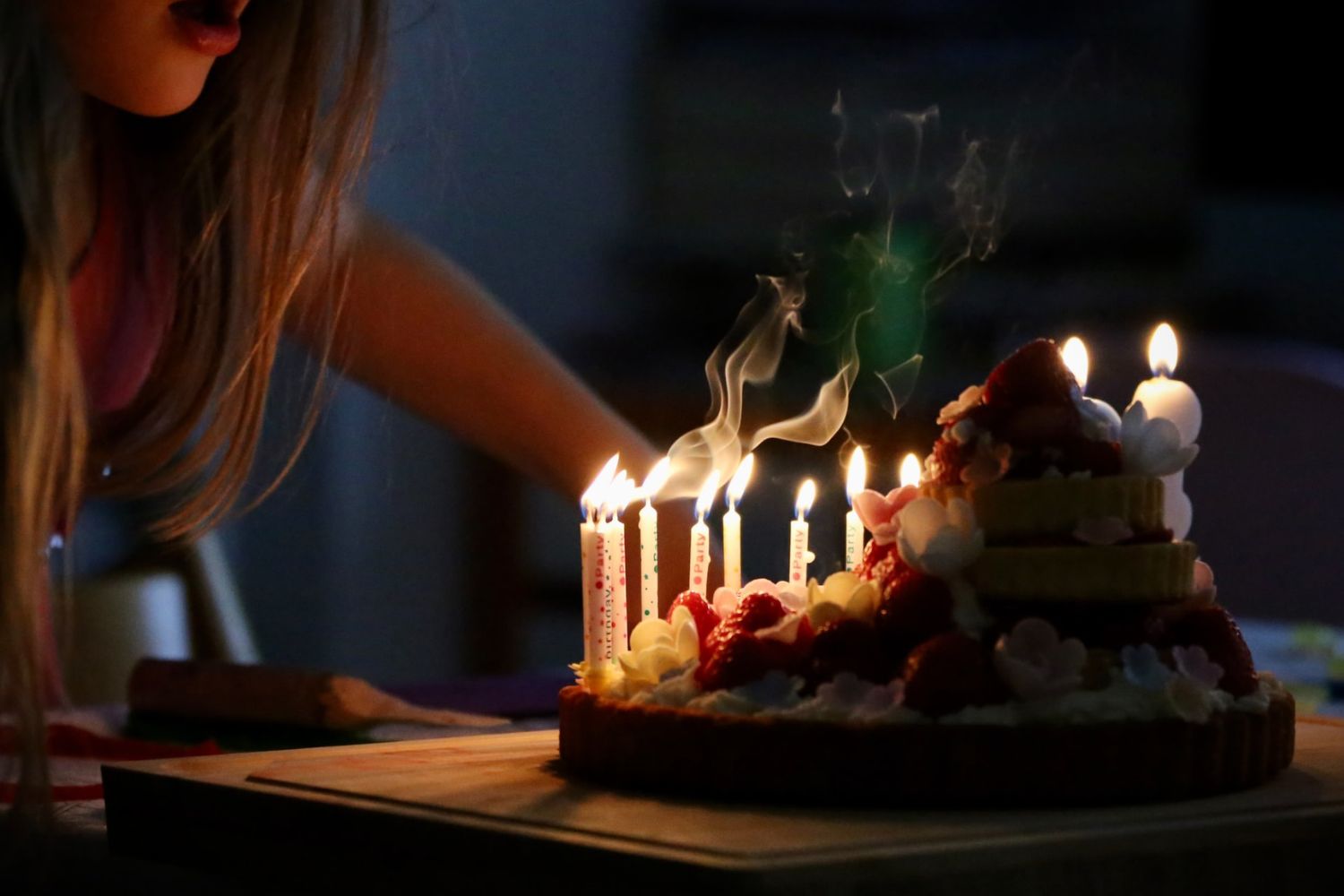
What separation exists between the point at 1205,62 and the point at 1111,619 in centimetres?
431

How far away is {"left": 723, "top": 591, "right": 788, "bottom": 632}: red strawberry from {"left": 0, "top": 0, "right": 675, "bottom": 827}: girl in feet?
1.51

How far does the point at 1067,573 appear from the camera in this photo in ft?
3.66

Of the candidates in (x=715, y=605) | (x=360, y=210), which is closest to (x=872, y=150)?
(x=360, y=210)

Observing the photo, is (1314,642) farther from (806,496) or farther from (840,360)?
(806,496)

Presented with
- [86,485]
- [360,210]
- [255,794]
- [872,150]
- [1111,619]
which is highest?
[872,150]

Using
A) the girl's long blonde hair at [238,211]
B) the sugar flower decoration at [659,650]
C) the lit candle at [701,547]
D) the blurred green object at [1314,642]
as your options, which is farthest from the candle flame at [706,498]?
the blurred green object at [1314,642]

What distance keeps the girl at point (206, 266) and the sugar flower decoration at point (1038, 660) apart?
58 cm

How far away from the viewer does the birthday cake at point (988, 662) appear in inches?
40.8

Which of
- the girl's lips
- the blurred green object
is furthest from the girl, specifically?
the blurred green object

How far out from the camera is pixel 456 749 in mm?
1289

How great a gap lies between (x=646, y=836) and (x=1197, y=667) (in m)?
0.44

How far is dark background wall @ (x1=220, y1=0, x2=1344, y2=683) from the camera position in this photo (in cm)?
479

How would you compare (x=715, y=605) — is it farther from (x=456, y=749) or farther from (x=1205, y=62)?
(x=1205, y=62)

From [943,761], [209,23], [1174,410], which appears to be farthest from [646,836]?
[209,23]
